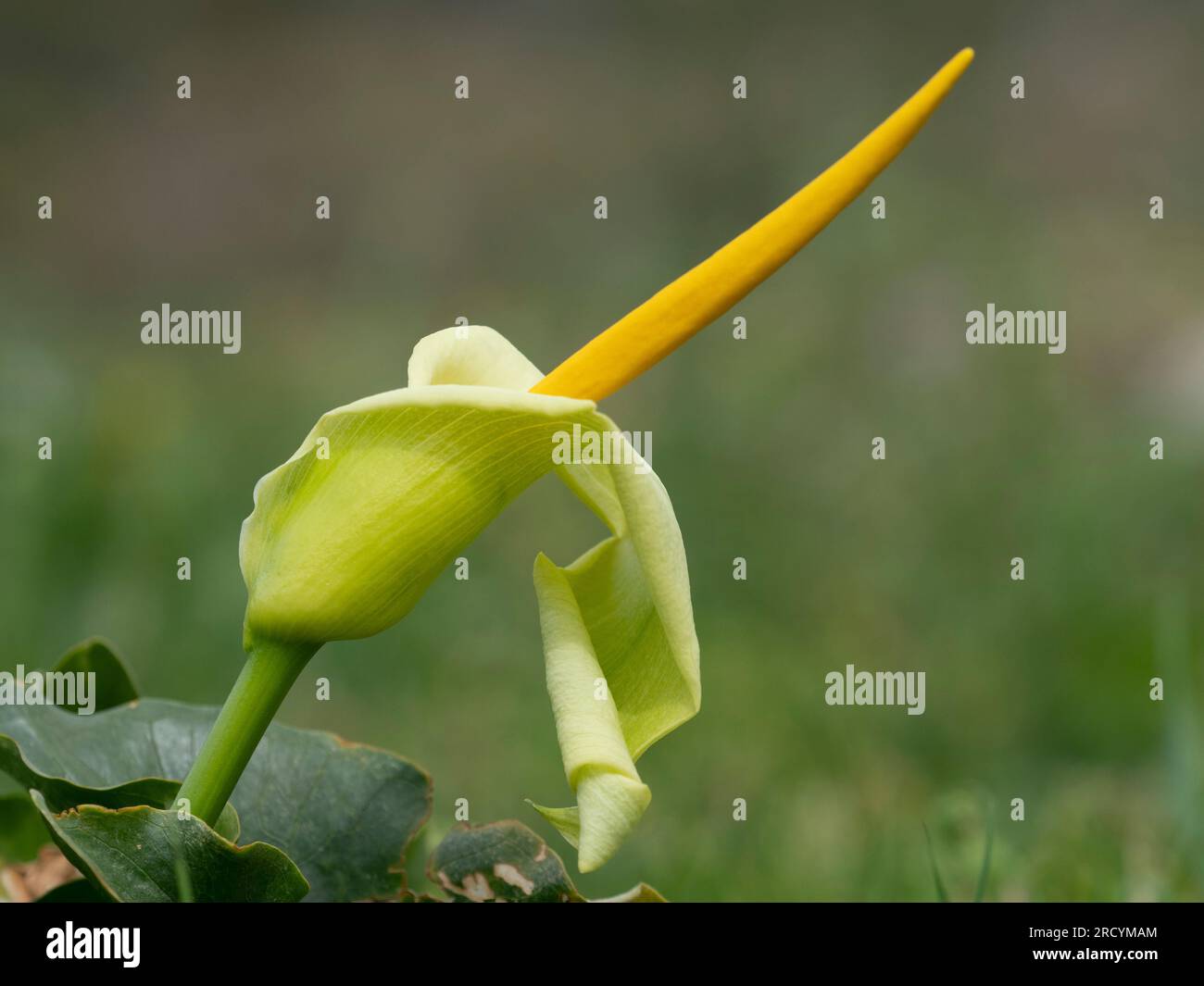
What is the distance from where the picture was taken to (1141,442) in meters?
2.14

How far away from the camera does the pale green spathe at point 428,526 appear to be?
0.46m

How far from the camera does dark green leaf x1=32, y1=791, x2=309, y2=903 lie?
469mm

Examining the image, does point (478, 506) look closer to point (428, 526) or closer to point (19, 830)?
point (428, 526)

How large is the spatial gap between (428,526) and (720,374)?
1846 mm
